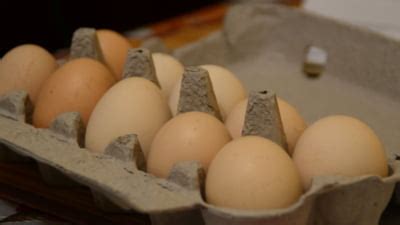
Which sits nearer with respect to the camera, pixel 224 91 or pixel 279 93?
pixel 224 91

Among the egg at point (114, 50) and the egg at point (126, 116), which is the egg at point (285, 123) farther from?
the egg at point (114, 50)

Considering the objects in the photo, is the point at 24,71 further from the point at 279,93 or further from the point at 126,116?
the point at 279,93

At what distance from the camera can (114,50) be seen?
3.53 ft

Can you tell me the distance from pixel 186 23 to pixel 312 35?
375mm

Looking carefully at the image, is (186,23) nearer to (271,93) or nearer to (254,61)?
(254,61)

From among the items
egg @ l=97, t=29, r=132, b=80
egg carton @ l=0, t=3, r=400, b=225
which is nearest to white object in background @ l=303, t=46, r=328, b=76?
egg carton @ l=0, t=3, r=400, b=225

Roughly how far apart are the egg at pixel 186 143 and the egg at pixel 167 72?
0.22 m

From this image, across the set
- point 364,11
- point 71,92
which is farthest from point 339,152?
point 364,11

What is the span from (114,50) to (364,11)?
715 mm

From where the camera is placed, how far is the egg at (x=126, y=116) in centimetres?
82

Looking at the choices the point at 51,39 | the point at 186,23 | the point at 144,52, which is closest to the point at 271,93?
the point at 144,52

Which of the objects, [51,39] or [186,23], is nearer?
[186,23]

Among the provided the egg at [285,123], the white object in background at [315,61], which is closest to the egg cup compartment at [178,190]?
the egg at [285,123]

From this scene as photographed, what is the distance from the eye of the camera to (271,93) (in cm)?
78
